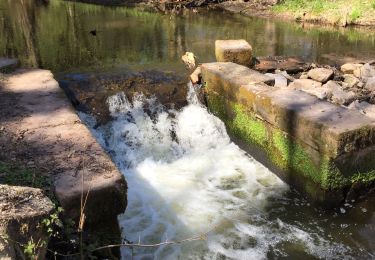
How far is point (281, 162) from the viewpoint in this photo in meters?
5.20

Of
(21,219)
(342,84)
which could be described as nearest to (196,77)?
(342,84)

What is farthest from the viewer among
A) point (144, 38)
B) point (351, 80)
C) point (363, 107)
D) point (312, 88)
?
point (144, 38)

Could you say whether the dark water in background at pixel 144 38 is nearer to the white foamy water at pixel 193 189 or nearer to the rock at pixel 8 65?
the rock at pixel 8 65

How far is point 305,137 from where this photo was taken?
15.1 feet

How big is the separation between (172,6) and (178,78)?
12.2 metres

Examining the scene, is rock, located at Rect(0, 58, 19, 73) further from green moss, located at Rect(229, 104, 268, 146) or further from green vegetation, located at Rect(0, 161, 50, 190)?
green moss, located at Rect(229, 104, 268, 146)

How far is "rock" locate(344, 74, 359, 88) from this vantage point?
7055 millimetres

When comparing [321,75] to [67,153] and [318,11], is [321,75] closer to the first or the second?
[67,153]

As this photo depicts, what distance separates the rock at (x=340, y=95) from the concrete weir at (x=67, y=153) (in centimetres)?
385

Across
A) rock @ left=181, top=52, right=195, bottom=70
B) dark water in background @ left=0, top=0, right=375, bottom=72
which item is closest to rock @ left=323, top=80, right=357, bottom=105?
rock @ left=181, top=52, right=195, bottom=70

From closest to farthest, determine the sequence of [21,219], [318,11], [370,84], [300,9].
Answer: [21,219]
[370,84]
[318,11]
[300,9]

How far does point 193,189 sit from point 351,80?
3.89 m

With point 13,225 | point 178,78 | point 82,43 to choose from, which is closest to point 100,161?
point 13,225

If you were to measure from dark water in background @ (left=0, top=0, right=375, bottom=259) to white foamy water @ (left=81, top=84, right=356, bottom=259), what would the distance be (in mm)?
217
